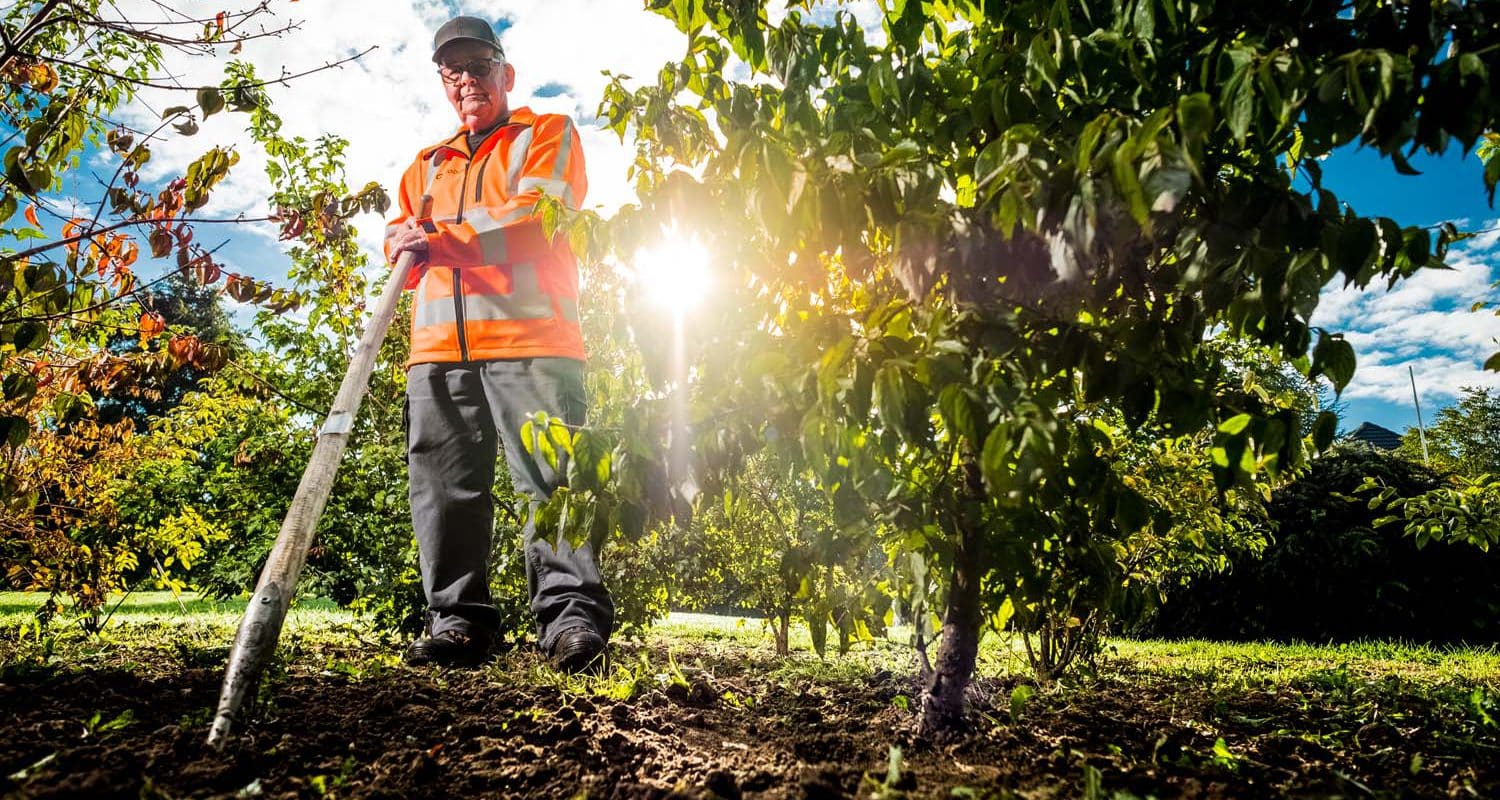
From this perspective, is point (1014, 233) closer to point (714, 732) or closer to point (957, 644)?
point (957, 644)

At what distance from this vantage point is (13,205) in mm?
2389

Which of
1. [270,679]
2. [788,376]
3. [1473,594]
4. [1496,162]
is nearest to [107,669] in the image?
[270,679]

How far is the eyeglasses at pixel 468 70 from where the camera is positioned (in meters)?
3.66

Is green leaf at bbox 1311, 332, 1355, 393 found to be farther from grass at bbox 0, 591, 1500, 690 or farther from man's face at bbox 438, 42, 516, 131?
man's face at bbox 438, 42, 516, 131

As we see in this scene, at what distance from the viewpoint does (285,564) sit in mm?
2082

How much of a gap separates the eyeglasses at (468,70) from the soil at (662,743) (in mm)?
2716

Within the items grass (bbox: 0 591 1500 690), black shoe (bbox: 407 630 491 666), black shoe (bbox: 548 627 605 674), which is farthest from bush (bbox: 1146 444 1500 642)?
black shoe (bbox: 407 630 491 666)

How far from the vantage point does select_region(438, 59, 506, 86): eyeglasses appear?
3656 mm

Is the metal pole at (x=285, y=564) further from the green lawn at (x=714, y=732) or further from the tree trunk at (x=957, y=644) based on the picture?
the tree trunk at (x=957, y=644)

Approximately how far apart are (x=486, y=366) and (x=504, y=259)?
18.6 inches

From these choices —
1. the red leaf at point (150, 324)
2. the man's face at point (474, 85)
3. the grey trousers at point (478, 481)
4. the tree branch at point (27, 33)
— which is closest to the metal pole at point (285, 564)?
the grey trousers at point (478, 481)

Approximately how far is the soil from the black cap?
9.24ft

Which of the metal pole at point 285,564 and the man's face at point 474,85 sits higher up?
the man's face at point 474,85

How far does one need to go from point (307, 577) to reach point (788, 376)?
4.33m
